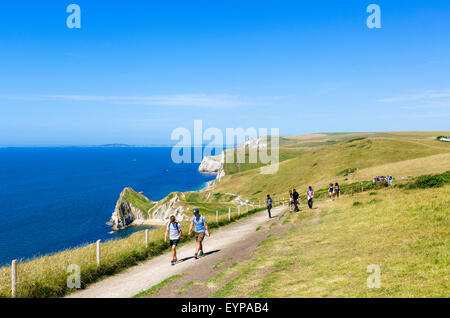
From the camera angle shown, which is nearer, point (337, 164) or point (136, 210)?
point (337, 164)

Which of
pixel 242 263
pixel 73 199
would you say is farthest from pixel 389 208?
pixel 73 199

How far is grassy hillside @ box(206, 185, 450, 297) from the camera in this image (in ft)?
27.2

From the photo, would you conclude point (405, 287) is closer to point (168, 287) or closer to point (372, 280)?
point (372, 280)

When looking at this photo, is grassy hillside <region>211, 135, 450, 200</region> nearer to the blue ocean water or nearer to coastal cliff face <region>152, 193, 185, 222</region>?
coastal cliff face <region>152, 193, 185, 222</region>

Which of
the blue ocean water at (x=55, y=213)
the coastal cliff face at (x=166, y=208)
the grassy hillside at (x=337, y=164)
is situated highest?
the grassy hillside at (x=337, y=164)

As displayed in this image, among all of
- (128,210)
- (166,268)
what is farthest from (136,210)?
(166,268)

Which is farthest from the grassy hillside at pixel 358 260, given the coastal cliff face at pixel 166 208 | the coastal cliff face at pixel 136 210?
the coastal cliff face at pixel 136 210

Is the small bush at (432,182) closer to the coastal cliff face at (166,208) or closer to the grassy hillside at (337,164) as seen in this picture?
the grassy hillside at (337,164)

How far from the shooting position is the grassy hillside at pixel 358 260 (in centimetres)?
830

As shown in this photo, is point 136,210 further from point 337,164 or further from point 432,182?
point 432,182

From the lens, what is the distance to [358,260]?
11008mm

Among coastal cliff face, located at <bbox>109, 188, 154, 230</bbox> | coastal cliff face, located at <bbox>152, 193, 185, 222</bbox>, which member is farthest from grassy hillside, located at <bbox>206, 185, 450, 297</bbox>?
coastal cliff face, located at <bbox>109, 188, 154, 230</bbox>

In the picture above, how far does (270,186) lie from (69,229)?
6984 centimetres

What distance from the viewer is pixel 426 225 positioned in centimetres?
1363
